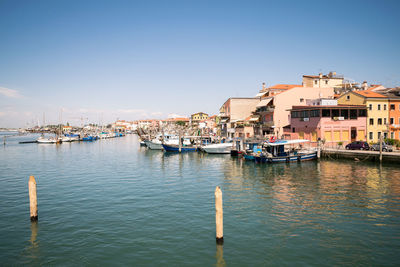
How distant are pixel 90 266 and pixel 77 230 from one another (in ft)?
15.9

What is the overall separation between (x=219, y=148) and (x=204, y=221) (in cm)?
4253

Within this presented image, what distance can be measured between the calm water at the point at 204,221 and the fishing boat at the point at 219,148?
2781 centimetres

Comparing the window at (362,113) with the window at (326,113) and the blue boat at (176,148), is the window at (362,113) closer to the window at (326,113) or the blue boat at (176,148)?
the window at (326,113)

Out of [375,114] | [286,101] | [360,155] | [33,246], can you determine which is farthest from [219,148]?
[33,246]

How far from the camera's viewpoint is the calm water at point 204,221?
44.1 feet

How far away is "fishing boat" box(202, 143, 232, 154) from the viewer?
60125mm

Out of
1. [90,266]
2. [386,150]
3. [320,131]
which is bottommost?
[90,266]

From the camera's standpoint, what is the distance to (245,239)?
15125 mm

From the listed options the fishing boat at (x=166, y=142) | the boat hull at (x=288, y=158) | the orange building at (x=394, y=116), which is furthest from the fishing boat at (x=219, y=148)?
the orange building at (x=394, y=116)

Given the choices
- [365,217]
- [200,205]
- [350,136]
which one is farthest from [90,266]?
[350,136]

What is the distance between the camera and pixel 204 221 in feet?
58.9

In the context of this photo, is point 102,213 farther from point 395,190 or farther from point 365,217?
point 395,190

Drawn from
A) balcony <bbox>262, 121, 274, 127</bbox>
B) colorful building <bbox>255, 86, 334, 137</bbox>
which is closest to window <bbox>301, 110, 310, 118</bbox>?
colorful building <bbox>255, 86, 334, 137</bbox>

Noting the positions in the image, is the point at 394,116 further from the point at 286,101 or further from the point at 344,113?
the point at 286,101
